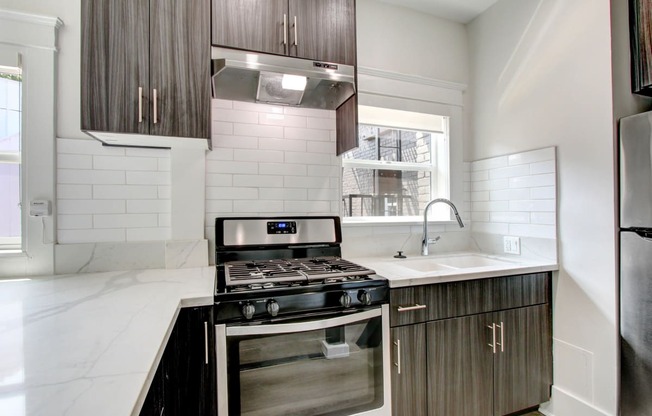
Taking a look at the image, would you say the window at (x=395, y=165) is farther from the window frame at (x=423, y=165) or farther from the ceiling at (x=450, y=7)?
the ceiling at (x=450, y=7)

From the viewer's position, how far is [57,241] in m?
1.61

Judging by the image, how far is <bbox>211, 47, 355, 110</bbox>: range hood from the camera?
1.53 m

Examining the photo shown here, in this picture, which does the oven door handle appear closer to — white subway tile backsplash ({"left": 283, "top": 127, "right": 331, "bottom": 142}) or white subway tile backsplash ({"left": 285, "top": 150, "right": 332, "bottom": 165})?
white subway tile backsplash ({"left": 285, "top": 150, "right": 332, "bottom": 165})

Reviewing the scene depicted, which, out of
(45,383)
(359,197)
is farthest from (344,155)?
(45,383)

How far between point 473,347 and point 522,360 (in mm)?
378

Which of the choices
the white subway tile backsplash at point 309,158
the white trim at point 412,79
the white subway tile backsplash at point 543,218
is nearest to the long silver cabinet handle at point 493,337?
the white subway tile backsplash at point 543,218

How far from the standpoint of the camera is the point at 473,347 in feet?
5.46

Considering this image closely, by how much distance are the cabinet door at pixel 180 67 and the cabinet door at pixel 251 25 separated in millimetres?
60

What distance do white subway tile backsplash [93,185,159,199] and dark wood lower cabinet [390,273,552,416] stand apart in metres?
1.42

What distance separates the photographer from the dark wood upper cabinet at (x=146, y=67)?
1.38 m

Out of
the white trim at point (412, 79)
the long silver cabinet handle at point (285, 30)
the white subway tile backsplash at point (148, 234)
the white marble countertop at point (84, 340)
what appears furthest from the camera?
the white trim at point (412, 79)

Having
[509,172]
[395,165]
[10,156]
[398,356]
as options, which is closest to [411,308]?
[398,356]

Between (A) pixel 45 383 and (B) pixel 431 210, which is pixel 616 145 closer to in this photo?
(B) pixel 431 210

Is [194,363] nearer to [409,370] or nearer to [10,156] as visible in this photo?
[409,370]
